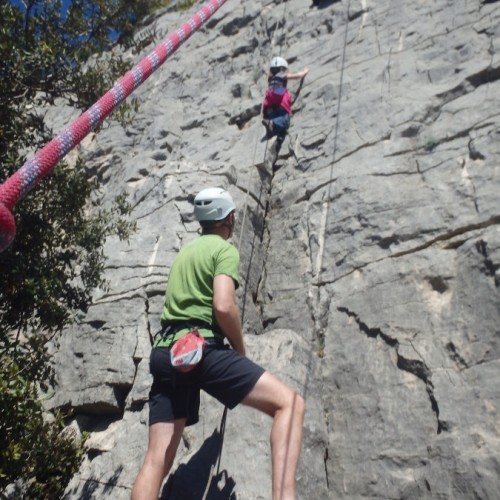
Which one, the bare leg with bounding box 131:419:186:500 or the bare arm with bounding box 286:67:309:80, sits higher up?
the bare leg with bounding box 131:419:186:500

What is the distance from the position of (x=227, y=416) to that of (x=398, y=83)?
581 centimetres

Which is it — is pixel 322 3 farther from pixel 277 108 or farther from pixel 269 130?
pixel 269 130

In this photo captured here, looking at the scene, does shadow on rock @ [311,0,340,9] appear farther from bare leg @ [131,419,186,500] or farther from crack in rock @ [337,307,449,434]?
bare leg @ [131,419,186,500]

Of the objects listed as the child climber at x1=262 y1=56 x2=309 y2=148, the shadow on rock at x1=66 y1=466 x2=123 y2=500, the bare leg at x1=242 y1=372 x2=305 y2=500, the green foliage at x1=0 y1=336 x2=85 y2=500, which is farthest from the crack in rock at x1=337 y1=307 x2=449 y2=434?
the child climber at x1=262 y1=56 x2=309 y2=148

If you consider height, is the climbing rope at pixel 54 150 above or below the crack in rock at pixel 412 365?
above

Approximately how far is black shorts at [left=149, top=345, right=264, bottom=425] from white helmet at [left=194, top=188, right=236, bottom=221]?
1152mm

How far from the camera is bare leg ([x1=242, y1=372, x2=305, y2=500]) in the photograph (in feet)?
11.8

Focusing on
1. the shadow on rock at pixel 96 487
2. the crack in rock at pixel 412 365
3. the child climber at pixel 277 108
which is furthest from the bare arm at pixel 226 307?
the child climber at pixel 277 108

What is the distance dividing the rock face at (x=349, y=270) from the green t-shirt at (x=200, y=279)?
1479 millimetres

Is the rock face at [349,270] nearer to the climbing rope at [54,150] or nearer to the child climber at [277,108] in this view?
the child climber at [277,108]

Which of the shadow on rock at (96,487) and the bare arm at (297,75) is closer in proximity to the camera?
the shadow on rock at (96,487)

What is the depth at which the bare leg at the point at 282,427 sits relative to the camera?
360 cm

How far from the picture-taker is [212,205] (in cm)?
466

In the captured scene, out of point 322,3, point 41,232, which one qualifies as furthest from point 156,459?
point 322,3
